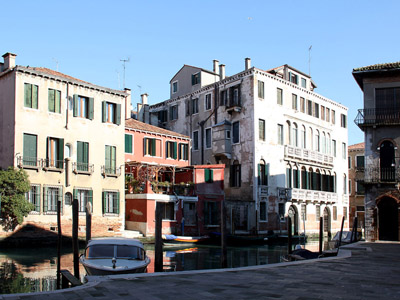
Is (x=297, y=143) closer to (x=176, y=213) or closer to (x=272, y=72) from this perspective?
(x=272, y=72)

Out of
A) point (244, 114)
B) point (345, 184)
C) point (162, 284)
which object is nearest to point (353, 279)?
point (162, 284)

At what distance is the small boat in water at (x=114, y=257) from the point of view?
12.9 metres

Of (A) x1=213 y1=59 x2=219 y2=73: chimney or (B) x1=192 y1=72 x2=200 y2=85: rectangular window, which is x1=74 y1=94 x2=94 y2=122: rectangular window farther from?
(A) x1=213 y1=59 x2=219 y2=73: chimney

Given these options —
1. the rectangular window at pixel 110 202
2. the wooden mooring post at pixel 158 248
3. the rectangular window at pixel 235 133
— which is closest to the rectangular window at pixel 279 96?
the rectangular window at pixel 235 133

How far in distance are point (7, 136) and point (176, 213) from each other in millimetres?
10001

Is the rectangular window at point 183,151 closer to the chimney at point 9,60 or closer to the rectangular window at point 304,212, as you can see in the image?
the rectangular window at point 304,212

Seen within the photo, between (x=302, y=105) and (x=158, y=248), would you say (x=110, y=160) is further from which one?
(x=302, y=105)

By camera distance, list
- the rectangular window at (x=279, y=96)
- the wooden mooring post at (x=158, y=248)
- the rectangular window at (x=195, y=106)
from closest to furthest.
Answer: the wooden mooring post at (x=158, y=248), the rectangular window at (x=279, y=96), the rectangular window at (x=195, y=106)

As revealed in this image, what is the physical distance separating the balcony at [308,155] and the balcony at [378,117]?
1331 cm

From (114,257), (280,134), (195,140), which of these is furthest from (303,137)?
(114,257)

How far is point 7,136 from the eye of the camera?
24.2 metres

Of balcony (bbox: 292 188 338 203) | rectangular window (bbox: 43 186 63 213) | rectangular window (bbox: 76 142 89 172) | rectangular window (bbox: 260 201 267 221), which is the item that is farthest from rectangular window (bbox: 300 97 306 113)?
rectangular window (bbox: 43 186 63 213)

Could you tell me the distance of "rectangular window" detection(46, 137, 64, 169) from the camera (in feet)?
82.3

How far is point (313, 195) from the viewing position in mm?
37969
